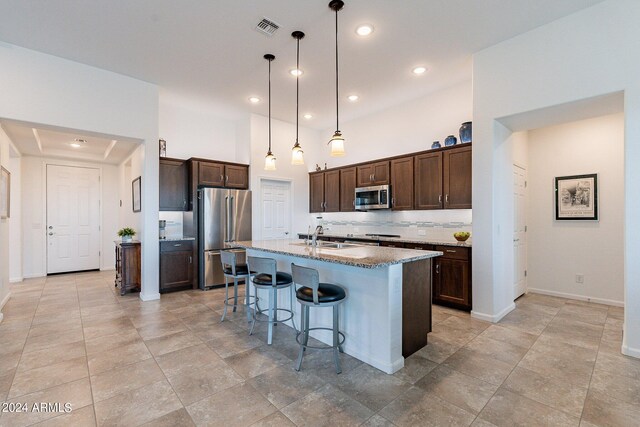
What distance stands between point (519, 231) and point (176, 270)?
5430 millimetres

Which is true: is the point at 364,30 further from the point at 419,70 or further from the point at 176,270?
the point at 176,270

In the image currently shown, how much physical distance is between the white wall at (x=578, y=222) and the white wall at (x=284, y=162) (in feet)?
13.7

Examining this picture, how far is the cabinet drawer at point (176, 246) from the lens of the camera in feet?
16.1

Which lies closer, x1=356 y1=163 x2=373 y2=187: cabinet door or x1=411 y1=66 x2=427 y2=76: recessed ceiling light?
x1=411 y1=66 x2=427 y2=76: recessed ceiling light

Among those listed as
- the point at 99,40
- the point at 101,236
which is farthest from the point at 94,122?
the point at 101,236

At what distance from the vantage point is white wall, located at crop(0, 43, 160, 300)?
11.4ft

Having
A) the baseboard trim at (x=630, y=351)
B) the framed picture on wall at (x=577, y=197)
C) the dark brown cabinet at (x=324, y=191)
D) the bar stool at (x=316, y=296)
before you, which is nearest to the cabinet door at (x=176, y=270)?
the dark brown cabinet at (x=324, y=191)

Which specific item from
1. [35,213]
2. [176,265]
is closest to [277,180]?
[176,265]

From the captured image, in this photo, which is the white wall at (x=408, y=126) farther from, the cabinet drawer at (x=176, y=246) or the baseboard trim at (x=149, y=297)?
the baseboard trim at (x=149, y=297)

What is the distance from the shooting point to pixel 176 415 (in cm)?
189

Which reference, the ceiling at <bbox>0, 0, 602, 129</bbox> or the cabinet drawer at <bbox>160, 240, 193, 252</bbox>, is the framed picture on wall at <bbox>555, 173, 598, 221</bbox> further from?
the cabinet drawer at <bbox>160, 240, 193, 252</bbox>

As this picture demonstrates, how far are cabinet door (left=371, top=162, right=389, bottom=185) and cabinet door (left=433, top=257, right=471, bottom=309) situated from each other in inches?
67.4

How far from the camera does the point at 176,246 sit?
16.5 ft

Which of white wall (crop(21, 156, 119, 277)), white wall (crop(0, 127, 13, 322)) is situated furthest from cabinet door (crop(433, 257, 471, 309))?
white wall (crop(21, 156, 119, 277))
